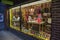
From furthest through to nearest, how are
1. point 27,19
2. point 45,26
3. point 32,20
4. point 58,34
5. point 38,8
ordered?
point 27,19 → point 32,20 → point 38,8 → point 45,26 → point 58,34

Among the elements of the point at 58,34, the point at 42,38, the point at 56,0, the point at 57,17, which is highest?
Result: the point at 56,0

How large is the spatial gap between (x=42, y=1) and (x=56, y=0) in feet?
5.67

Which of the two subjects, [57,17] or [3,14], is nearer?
[57,17]

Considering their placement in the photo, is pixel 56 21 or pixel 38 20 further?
pixel 38 20

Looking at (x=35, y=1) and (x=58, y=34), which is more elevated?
(x=35, y=1)

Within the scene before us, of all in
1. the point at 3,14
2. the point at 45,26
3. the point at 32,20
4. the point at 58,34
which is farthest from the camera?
the point at 3,14

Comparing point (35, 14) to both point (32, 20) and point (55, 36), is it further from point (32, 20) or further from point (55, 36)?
point (55, 36)

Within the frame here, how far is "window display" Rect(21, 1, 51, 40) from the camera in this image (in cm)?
559

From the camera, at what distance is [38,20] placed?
6461mm

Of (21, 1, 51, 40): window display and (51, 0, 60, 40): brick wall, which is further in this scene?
(21, 1, 51, 40): window display

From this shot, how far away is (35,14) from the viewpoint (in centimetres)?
681

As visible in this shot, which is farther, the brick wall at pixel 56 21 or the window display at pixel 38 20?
the window display at pixel 38 20

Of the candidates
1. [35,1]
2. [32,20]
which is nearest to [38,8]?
[35,1]

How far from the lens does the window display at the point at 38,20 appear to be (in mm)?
5587
